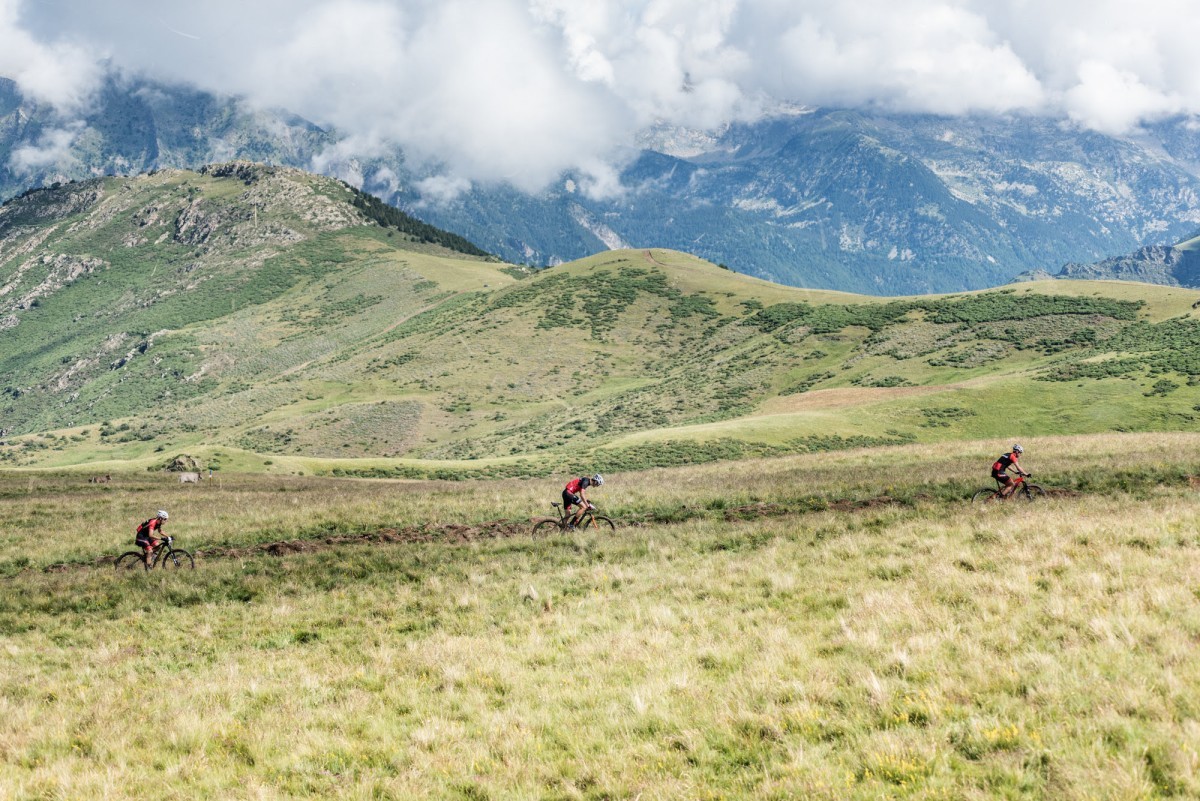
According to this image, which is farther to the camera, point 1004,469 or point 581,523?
point 581,523

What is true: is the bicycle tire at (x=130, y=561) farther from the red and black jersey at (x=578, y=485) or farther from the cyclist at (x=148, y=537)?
the red and black jersey at (x=578, y=485)

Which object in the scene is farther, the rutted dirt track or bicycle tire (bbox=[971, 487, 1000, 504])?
bicycle tire (bbox=[971, 487, 1000, 504])

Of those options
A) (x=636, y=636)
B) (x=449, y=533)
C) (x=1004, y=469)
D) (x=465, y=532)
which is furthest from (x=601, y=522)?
(x=1004, y=469)

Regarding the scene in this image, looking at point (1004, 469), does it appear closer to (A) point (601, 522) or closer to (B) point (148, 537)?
(A) point (601, 522)

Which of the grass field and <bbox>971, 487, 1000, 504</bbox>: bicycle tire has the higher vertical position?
<bbox>971, 487, 1000, 504</bbox>: bicycle tire

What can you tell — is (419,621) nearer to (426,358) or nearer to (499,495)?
(499,495)

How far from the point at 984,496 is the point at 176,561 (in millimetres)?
26441

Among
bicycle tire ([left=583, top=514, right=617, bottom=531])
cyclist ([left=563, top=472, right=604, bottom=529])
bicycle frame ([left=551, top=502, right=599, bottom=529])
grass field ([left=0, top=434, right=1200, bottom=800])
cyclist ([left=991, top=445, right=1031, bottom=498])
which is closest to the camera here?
grass field ([left=0, top=434, right=1200, bottom=800])

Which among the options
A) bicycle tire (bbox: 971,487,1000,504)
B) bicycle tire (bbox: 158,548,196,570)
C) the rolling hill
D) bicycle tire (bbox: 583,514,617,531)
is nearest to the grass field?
bicycle tire (bbox: 158,548,196,570)

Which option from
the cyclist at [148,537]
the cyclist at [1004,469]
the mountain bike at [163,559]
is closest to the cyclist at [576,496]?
the mountain bike at [163,559]

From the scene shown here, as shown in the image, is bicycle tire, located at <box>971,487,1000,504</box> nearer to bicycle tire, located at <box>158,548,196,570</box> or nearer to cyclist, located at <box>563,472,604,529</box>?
cyclist, located at <box>563,472,604,529</box>

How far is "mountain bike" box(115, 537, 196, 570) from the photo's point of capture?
21.0 meters

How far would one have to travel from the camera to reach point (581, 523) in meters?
24.1

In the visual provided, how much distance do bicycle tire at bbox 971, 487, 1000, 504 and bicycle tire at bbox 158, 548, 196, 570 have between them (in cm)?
2495
